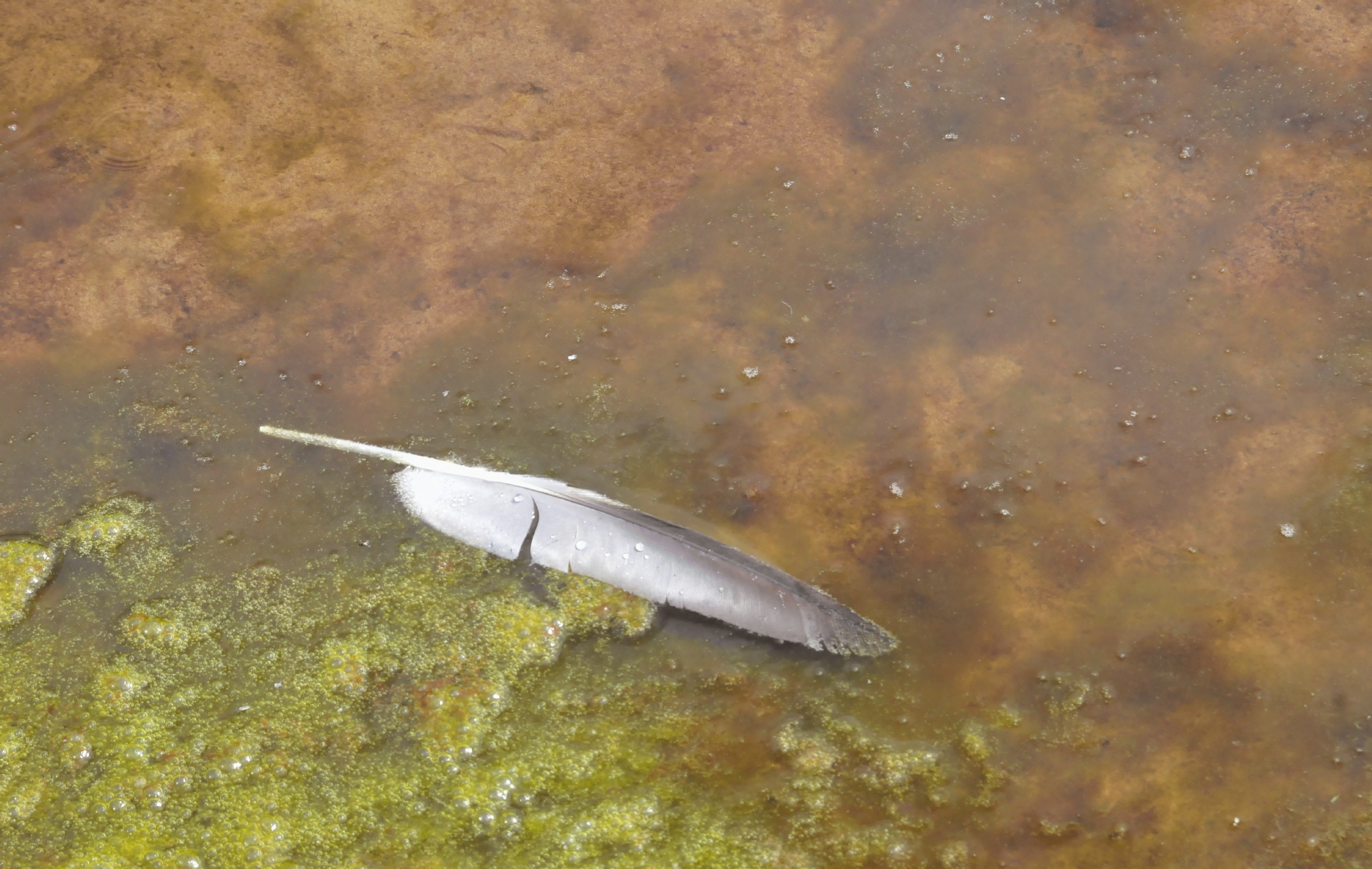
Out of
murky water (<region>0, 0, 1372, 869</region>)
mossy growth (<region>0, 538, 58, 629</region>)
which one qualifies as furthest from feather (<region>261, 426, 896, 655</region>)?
mossy growth (<region>0, 538, 58, 629</region>)

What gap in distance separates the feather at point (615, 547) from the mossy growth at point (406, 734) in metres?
0.11

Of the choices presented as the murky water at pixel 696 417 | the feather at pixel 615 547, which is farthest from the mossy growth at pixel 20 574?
the feather at pixel 615 547

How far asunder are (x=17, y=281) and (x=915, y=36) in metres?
3.58

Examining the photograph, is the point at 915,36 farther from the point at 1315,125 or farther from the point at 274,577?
the point at 274,577

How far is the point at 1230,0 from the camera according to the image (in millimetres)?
4309

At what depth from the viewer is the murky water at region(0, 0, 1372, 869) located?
3.05 metres

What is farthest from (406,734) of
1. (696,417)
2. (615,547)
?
(696,417)

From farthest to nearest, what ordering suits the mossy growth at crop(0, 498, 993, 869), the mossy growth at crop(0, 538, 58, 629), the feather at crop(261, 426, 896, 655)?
the mossy growth at crop(0, 538, 58, 629) → the feather at crop(261, 426, 896, 655) → the mossy growth at crop(0, 498, 993, 869)

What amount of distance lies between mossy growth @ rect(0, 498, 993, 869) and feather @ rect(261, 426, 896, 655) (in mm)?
107

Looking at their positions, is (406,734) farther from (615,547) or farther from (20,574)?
(20,574)

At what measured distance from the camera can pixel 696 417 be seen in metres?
3.63

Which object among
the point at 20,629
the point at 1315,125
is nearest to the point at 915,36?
the point at 1315,125

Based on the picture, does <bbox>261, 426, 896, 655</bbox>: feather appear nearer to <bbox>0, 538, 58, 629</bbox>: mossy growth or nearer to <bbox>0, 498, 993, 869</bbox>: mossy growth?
<bbox>0, 498, 993, 869</bbox>: mossy growth

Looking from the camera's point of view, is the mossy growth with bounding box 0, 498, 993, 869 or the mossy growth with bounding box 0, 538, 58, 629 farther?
the mossy growth with bounding box 0, 538, 58, 629
